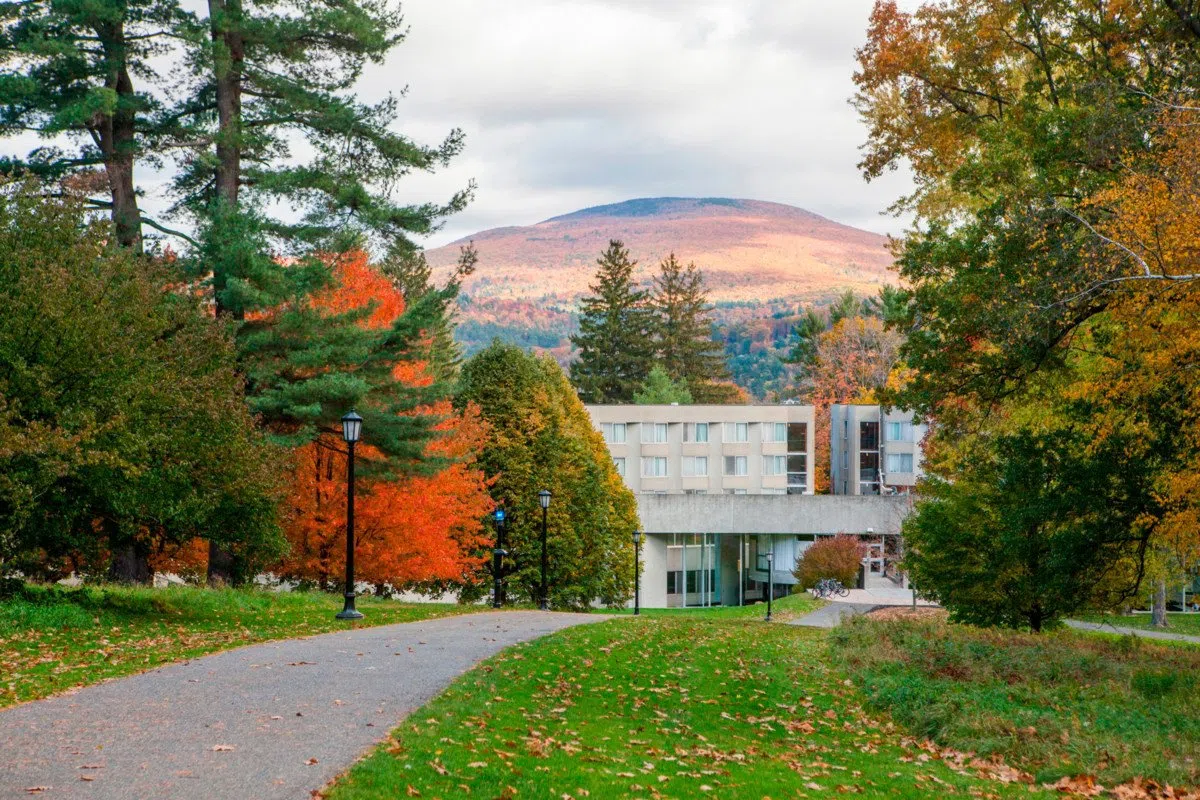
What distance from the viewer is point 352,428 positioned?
63.7 ft

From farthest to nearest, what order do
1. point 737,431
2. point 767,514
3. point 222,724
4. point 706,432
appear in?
point 737,431 → point 706,432 → point 767,514 → point 222,724

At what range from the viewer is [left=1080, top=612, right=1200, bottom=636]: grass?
125 ft

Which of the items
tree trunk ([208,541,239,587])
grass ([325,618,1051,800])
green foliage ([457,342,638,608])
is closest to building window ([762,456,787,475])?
green foliage ([457,342,638,608])

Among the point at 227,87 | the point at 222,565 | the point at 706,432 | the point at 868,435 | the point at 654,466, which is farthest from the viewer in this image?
the point at 868,435

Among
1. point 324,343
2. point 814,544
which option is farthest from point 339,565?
point 814,544

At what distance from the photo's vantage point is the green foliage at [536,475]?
4019 cm

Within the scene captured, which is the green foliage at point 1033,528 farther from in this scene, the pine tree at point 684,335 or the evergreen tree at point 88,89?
the pine tree at point 684,335

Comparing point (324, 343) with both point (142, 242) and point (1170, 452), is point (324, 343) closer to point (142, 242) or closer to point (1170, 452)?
point (142, 242)

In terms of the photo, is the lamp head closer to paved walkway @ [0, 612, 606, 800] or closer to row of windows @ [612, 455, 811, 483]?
paved walkway @ [0, 612, 606, 800]

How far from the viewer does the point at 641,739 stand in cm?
1020

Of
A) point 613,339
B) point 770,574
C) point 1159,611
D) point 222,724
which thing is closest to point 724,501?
point 770,574

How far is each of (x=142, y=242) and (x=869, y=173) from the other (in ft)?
52.5

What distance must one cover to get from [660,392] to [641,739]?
260 ft

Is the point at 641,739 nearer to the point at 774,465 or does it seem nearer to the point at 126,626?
the point at 126,626
